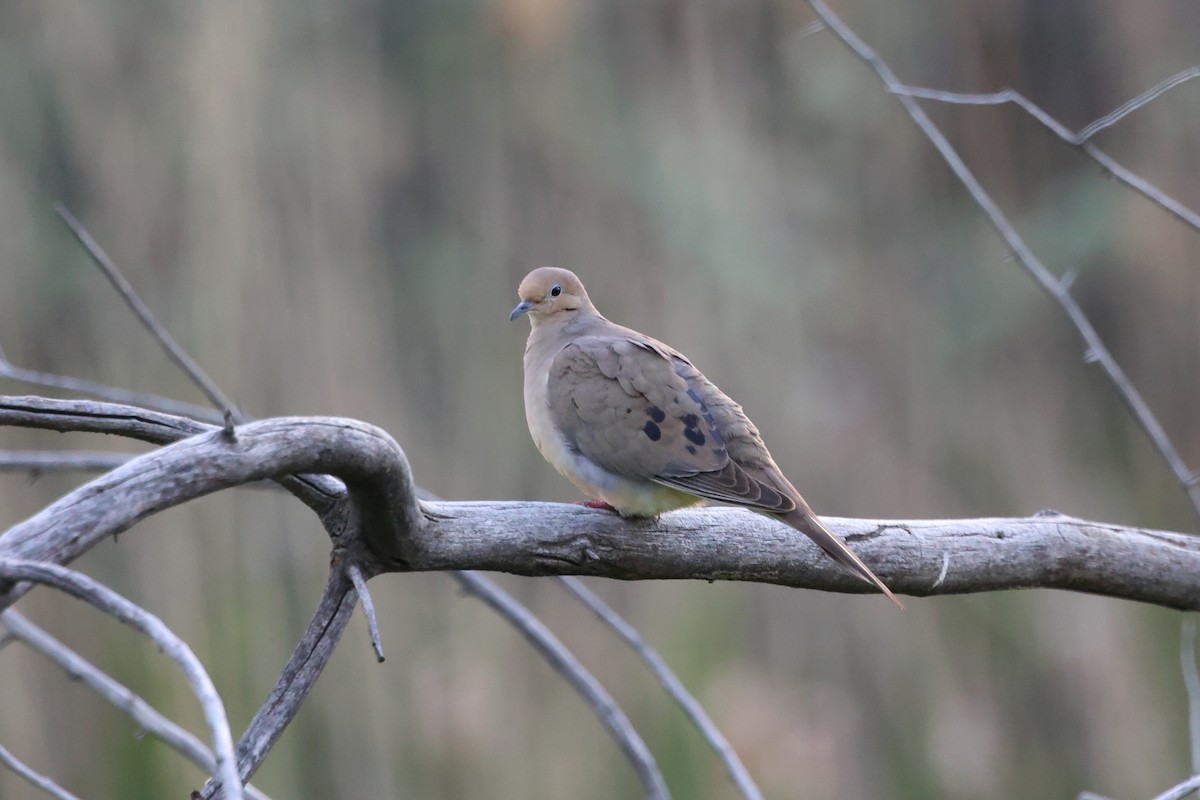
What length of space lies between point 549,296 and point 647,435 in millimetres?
607

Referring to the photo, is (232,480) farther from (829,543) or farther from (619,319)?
(619,319)

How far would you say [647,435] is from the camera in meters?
2.02

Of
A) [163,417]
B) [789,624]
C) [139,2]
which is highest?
[139,2]

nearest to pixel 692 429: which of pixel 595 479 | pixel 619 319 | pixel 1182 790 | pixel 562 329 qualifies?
pixel 595 479

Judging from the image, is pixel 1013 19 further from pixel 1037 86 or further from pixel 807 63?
pixel 807 63

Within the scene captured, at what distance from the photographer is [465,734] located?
12.7 ft

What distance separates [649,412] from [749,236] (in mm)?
2313

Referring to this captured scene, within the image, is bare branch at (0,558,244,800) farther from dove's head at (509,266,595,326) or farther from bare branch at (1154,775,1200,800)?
dove's head at (509,266,595,326)

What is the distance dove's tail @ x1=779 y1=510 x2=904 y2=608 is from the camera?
174 centimetres

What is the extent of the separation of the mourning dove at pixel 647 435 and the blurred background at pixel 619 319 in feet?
3.58

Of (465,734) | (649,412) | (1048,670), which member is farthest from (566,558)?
(1048,670)

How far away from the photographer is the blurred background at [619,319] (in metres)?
3.48

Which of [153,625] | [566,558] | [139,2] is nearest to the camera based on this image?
[153,625]

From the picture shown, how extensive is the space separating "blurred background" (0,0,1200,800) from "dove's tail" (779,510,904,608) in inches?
55.7
